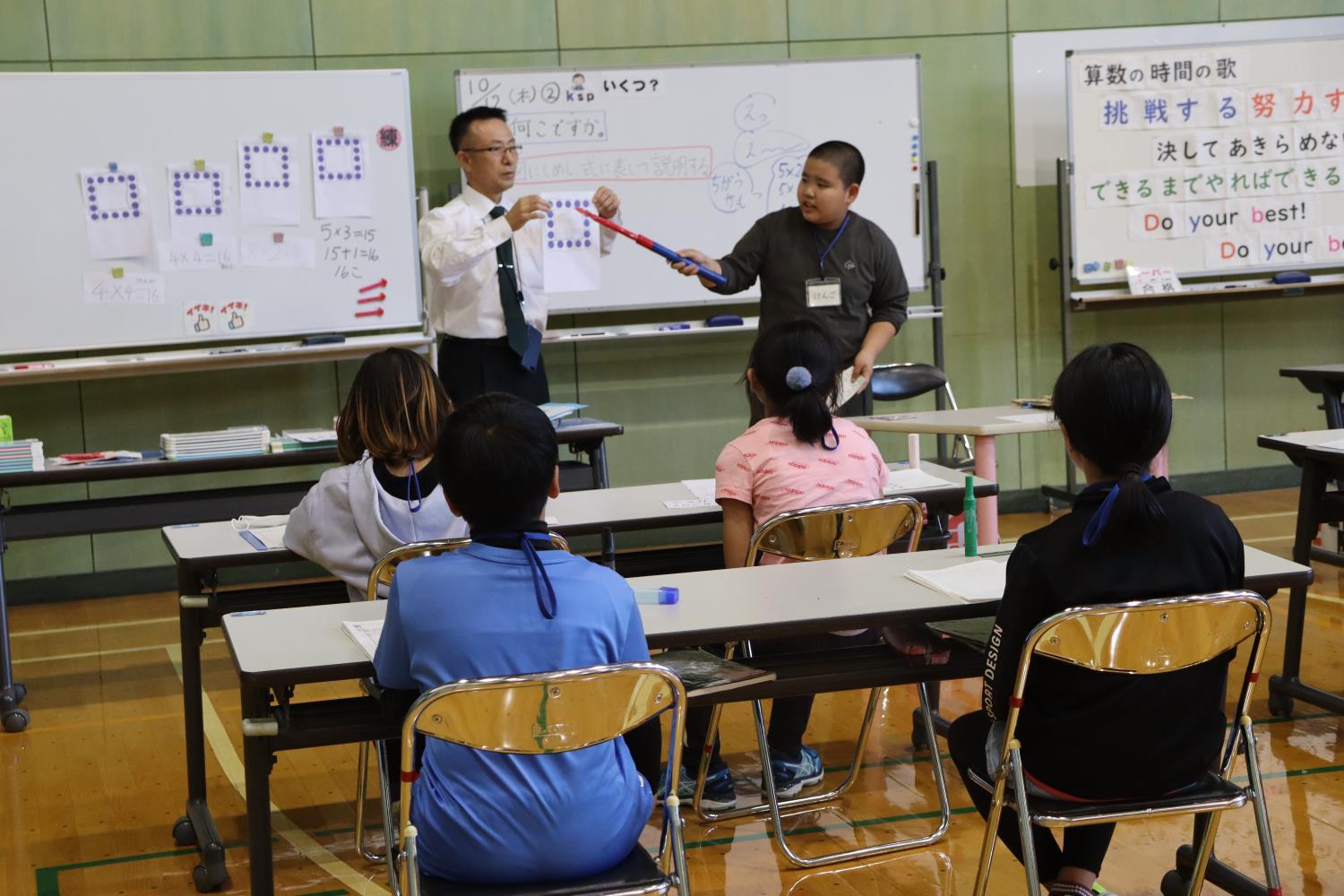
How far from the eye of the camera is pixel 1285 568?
7.70 feet

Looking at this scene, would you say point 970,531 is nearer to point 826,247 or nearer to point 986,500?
point 986,500

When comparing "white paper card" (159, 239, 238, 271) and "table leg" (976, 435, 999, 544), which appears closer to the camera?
"table leg" (976, 435, 999, 544)

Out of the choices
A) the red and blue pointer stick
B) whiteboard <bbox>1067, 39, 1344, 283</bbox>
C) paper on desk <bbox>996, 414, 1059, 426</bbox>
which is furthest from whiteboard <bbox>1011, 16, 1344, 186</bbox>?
the red and blue pointer stick

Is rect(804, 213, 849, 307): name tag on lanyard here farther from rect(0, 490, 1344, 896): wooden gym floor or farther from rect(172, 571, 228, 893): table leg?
rect(172, 571, 228, 893): table leg

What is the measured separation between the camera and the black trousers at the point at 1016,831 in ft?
7.25

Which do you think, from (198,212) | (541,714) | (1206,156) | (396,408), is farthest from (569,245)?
(541,714)

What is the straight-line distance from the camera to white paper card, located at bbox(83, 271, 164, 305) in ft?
17.0

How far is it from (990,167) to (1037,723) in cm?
458

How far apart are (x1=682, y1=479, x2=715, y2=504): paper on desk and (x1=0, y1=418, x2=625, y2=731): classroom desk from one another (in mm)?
811

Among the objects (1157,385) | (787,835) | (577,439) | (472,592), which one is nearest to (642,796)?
(472,592)

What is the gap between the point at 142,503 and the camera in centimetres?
438

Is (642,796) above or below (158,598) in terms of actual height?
above

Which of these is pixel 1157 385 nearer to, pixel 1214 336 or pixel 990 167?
pixel 990 167

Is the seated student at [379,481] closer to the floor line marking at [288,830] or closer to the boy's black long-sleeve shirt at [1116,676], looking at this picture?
the floor line marking at [288,830]
